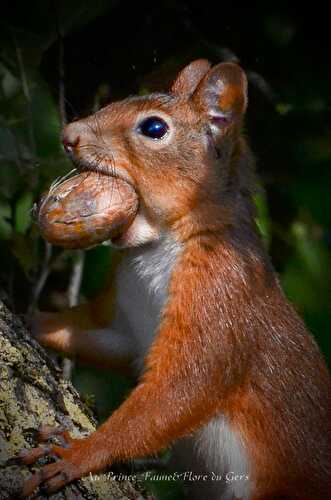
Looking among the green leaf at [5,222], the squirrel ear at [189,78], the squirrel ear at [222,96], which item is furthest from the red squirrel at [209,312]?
the green leaf at [5,222]

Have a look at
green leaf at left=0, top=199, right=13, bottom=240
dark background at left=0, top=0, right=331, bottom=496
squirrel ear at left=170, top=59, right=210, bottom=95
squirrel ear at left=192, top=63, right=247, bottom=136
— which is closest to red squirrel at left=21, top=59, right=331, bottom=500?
squirrel ear at left=192, top=63, right=247, bottom=136

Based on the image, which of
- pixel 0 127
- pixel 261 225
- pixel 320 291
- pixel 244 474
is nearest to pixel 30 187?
pixel 0 127

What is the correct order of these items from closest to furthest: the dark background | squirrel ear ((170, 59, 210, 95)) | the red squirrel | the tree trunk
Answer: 1. the tree trunk
2. the red squirrel
3. squirrel ear ((170, 59, 210, 95))
4. the dark background

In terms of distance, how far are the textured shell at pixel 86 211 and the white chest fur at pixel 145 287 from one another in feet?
0.57

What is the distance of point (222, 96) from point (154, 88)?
30.4 inches

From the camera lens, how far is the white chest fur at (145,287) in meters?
2.65

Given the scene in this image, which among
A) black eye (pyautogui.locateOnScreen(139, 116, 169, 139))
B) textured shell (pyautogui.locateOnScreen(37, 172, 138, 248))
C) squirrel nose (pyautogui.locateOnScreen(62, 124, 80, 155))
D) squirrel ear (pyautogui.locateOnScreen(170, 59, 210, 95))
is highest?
squirrel nose (pyautogui.locateOnScreen(62, 124, 80, 155))

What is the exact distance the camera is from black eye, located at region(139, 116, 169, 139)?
105 inches

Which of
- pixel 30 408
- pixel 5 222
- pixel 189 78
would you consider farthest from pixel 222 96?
pixel 5 222

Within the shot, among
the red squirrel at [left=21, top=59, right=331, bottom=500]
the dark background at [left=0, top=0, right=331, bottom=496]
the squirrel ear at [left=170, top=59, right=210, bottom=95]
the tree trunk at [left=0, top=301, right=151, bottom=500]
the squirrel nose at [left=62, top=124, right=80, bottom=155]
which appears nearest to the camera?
the tree trunk at [left=0, top=301, right=151, bottom=500]

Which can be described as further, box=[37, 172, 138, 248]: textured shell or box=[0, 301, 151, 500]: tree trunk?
box=[37, 172, 138, 248]: textured shell

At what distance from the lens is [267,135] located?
12.8 feet

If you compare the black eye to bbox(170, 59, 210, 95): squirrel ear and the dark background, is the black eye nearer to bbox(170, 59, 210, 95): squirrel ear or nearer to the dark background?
bbox(170, 59, 210, 95): squirrel ear

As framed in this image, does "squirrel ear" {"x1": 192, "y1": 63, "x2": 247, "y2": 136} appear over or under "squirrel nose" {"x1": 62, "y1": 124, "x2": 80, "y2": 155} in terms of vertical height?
under
